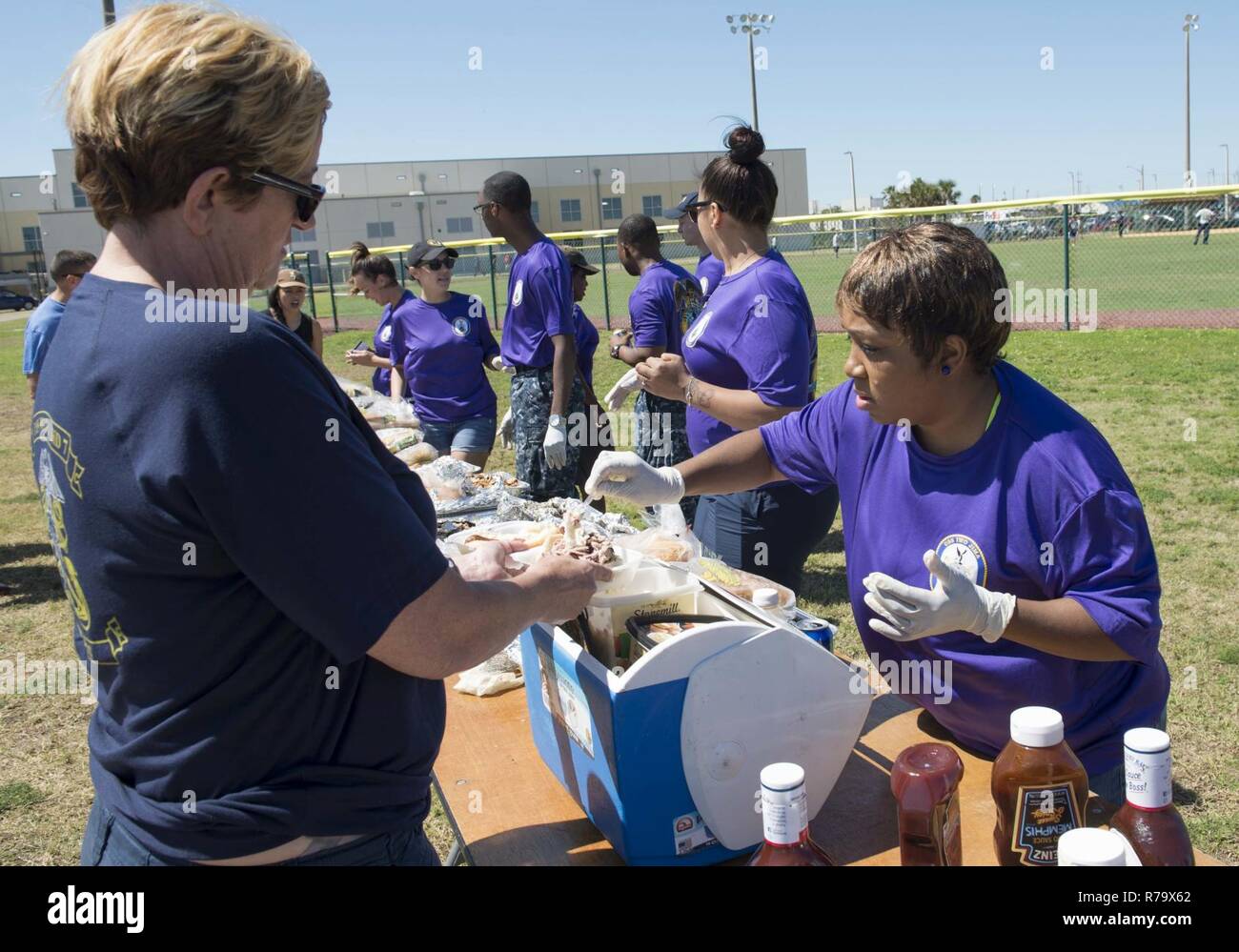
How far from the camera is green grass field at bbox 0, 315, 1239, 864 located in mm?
3701

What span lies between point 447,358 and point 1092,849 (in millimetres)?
5125

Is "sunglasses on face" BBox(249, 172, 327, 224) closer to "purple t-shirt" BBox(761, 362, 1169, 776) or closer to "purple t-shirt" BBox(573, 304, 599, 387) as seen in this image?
"purple t-shirt" BBox(761, 362, 1169, 776)

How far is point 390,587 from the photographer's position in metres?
1.20

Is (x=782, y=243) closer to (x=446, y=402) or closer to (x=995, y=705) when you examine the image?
(x=446, y=402)

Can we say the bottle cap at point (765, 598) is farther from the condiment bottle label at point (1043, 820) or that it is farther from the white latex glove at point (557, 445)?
the white latex glove at point (557, 445)

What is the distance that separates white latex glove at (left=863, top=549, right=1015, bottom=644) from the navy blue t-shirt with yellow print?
76 cm

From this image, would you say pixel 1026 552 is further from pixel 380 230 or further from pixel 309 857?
pixel 380 230

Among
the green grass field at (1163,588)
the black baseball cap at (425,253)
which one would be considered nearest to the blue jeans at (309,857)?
the green grass field at (1163,588)

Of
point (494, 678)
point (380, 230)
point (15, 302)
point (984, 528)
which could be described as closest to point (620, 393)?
point (494, 678)

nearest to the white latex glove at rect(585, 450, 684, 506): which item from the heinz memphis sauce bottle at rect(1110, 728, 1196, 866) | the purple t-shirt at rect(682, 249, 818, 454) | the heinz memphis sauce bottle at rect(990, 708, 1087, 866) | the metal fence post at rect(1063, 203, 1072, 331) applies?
the purple t-shirt at rect(682, 249, 818, 454)

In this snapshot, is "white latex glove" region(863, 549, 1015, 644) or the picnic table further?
the picnic table

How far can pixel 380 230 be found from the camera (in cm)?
5094

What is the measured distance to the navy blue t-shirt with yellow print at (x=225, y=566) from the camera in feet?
3.75
